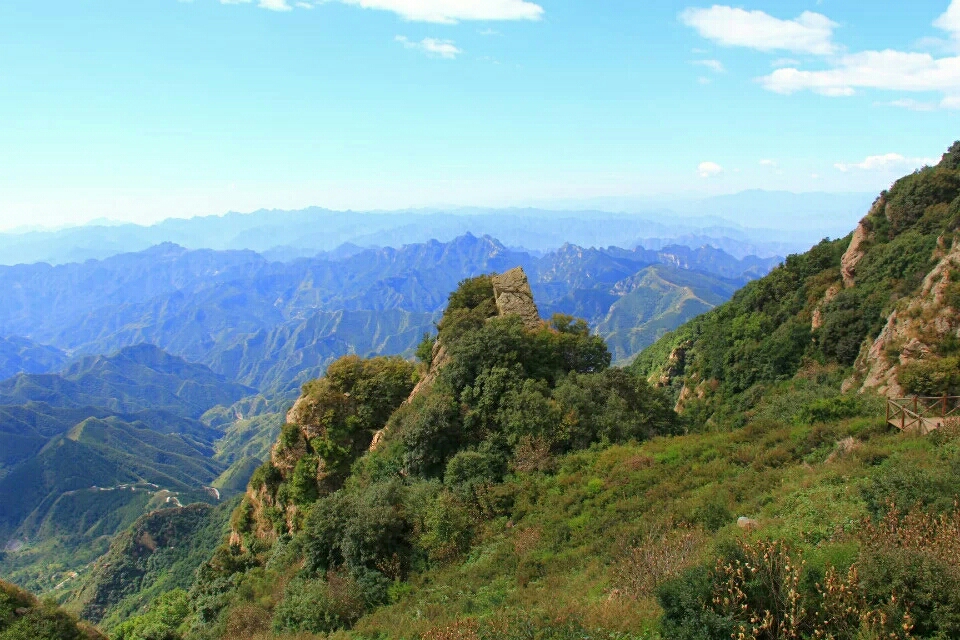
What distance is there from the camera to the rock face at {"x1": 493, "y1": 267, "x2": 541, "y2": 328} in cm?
2844

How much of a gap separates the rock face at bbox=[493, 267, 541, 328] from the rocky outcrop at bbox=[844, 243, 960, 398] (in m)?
16.0

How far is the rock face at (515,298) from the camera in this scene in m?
28.4

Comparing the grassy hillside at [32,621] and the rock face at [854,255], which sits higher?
the rock face at [854,255]

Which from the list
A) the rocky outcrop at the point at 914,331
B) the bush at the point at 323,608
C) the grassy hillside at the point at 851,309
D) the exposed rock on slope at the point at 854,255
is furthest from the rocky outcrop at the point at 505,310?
the exposed rock on slope at the point at 854,255

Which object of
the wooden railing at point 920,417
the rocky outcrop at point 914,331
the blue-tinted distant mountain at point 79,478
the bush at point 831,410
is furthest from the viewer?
the blue-tinted distant mountain at point 79,478

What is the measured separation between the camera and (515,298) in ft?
97.1

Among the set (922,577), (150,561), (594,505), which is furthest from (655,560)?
(150,561)

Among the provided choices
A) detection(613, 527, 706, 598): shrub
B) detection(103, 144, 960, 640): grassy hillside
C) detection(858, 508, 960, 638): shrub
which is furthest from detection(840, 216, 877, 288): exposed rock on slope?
detection(858, 508, 960, 638): shrub

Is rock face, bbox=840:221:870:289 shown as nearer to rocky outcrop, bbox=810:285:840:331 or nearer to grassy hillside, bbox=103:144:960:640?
rocky outcrop, bbox=810:285:840:331

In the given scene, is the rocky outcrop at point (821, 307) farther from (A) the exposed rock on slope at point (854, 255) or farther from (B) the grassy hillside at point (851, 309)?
(A) the exposed rock on slope at point (854, 255)

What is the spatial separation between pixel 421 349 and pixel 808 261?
35.2 metres

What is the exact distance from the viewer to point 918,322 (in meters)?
25.3

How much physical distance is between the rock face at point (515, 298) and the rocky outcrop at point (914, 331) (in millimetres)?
16033

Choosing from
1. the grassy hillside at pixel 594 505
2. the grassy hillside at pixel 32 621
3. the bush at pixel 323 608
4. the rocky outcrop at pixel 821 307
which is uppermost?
the rocky outcrop at pixel 821 307
